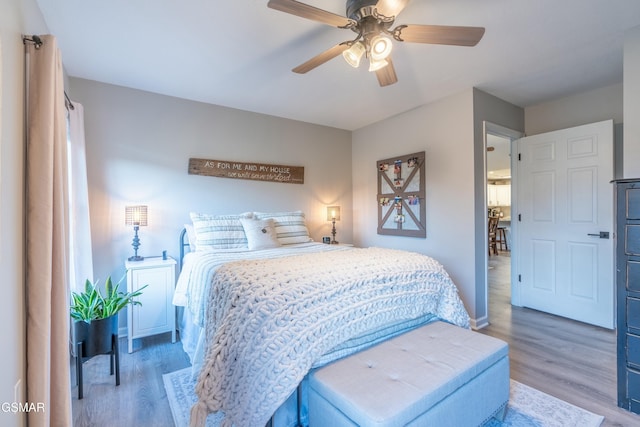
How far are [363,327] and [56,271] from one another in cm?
158

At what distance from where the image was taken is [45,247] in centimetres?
129

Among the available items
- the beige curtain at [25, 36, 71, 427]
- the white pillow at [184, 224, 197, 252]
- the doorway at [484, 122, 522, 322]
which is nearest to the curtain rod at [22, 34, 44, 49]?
the beige curtain at [25, 36, 71, 427]

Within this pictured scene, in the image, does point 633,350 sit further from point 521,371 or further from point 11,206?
point 11,206

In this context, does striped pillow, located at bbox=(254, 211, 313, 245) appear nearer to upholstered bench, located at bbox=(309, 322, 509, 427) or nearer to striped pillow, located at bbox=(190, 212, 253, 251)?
striped pillow, located at bbox=(190, 212, 253, 251)

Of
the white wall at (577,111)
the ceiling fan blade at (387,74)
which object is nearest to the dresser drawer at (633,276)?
the ceiling fan blade at (387,74)

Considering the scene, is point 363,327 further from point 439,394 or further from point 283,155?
point 283,155

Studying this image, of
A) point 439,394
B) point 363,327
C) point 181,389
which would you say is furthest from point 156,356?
point 439,394

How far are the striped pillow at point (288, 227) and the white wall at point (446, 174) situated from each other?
4.32 ft

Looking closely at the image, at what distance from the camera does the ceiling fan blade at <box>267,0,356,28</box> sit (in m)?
1.49

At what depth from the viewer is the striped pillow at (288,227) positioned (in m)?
3.40

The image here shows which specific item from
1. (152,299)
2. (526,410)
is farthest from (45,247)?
(526,410)

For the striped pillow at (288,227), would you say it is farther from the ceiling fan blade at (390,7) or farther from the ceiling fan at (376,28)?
the ceiling fan blade at (390,7)

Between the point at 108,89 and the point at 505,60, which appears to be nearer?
the point at 505,60

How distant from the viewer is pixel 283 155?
161 inches
